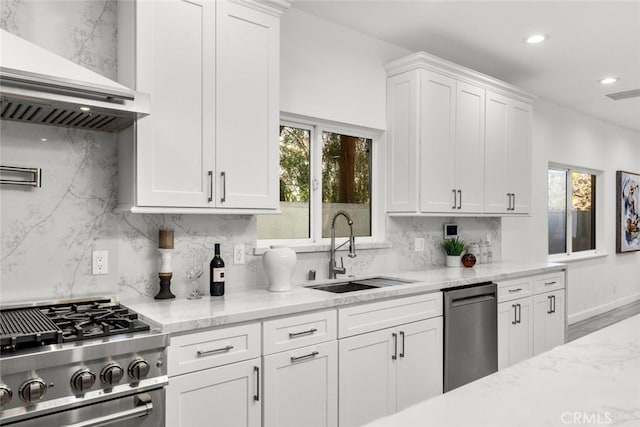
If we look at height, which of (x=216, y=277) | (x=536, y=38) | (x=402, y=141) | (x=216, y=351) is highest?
(x=536, y=38)

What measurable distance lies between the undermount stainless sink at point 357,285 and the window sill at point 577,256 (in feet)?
10.8

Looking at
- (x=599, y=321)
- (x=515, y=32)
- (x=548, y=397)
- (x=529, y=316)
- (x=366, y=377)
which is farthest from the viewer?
(x=599, y=321)

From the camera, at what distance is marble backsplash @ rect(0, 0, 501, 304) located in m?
2.09

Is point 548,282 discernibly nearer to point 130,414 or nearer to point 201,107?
point 201,107

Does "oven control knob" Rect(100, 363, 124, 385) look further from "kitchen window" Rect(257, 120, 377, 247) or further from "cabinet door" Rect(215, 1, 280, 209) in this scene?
"kitchen window" Rect(257, 120, 377, 247)

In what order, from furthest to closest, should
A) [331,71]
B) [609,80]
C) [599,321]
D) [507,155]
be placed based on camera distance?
[599,321], [609,80], [507,155], [331,71]

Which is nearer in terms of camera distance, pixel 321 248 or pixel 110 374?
pixel 110 374

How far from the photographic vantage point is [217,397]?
2.00m

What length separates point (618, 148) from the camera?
7.00 meters

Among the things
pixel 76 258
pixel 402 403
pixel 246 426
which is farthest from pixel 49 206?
pixel 402 403

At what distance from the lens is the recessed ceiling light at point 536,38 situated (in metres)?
3.55

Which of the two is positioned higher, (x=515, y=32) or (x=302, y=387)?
(x=515, y=32)

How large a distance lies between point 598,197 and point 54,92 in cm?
705

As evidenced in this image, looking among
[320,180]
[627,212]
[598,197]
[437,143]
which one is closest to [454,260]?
[437,143]
